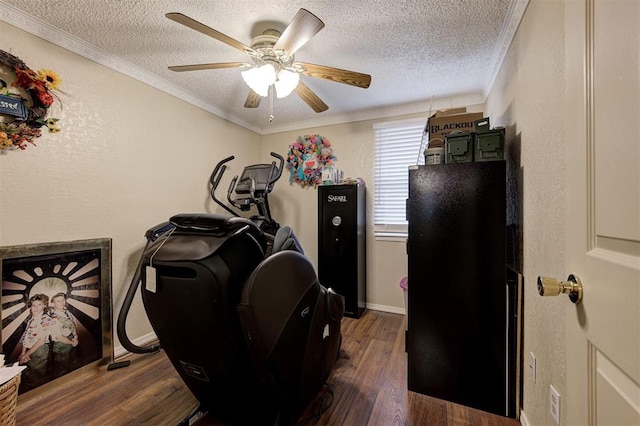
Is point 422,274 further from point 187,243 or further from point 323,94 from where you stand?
point 323,94

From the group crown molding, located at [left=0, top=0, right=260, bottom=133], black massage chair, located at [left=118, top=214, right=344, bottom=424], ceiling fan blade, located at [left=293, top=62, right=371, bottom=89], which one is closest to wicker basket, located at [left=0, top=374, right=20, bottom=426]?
black massage chair, located at [left=118, top=214, right=344, bottom=424]

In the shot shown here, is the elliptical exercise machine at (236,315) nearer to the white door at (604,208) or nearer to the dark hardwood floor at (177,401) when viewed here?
the dark hardwood floor at (177,401)

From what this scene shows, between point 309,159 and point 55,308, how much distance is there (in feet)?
9.27

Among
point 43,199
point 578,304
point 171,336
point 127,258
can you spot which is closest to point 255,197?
point 127,258

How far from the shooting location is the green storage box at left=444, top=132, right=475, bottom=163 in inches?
68.2

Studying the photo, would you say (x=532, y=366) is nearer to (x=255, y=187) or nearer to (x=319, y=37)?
(x=319, y=37)

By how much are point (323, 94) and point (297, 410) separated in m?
2.76

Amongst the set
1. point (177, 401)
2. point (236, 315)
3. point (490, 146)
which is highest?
point (490, 146)

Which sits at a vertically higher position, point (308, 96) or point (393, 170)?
point (308, 96)

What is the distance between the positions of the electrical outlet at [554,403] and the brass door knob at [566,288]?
0.78 meters

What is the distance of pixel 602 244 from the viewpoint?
575mm

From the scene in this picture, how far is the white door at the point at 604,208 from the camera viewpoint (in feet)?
1.59

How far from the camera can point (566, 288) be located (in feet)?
2.18

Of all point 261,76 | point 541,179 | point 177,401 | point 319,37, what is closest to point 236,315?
point 177,401
